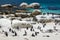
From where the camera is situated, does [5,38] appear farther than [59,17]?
No

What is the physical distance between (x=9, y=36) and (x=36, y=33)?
207 cm

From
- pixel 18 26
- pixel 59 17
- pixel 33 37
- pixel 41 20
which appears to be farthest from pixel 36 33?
pixel 59 17

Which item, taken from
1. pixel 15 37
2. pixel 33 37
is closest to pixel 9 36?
pixel 15 37

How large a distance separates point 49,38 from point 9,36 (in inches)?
106

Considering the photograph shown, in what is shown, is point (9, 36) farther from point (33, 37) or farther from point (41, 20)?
Answer: point (41, 20)

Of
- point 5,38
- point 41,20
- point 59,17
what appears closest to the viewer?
point 5,38

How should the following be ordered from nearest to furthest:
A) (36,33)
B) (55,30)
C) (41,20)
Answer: (36,33), (55,30), (41,20)

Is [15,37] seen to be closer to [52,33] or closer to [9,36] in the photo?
[9,36]

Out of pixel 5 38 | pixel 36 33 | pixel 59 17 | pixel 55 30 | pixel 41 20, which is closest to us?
pixel 5 38

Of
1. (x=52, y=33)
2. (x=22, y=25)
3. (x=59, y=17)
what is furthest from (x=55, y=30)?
(x=59, y=17)

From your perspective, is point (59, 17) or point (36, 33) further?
point (59, 17)

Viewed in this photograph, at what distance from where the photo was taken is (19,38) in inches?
643

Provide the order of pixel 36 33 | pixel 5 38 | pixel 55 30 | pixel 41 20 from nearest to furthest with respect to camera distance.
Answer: pixel 5 38, pixel 36 33, pixel 55 30, pixel 41 20

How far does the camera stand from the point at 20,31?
61.4 feet
